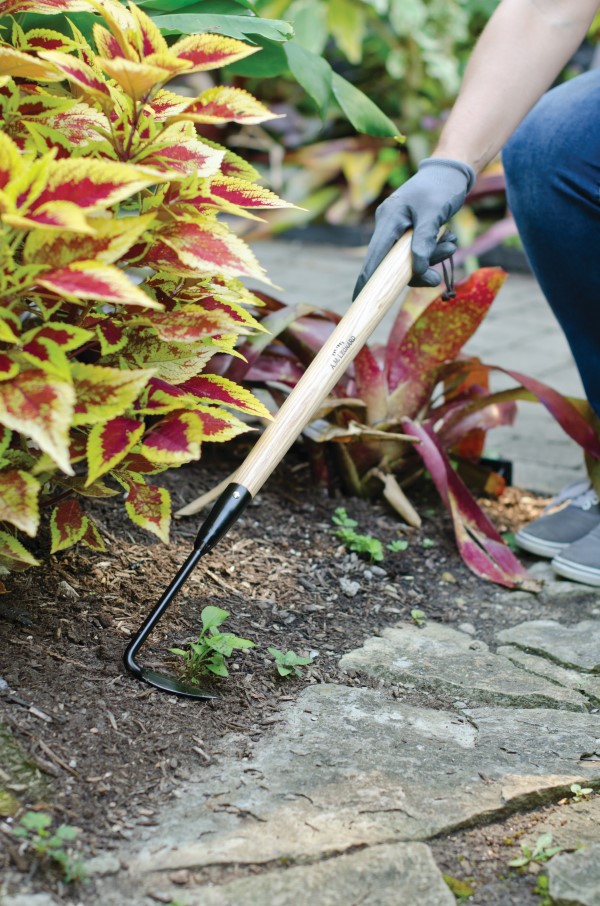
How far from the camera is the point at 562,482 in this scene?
2625 millimetres

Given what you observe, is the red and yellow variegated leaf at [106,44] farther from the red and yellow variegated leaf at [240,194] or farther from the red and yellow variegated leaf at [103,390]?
the red and yellow variegated leaf at [103,390]

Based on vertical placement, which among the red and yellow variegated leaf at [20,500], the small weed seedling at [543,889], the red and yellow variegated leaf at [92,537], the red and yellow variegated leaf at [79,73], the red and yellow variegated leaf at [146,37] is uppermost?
the red and yellow variegated leaf at [146,37]

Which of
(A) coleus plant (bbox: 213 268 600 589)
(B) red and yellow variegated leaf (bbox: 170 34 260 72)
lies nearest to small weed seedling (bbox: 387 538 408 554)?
(A) coleus plant (bbox: 213 268 600 589)

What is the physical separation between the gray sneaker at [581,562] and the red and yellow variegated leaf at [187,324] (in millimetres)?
1048

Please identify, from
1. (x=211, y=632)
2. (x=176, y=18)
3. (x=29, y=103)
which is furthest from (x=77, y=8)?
(x=211, y=632)

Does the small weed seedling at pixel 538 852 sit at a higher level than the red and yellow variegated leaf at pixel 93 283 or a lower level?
lower

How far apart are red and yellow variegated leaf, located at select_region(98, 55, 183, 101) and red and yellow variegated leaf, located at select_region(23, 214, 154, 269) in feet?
0.51

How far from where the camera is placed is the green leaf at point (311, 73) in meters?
1.85

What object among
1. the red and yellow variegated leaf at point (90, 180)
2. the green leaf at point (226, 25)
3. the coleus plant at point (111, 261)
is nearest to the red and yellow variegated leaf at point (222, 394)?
the coleus plant at point (111, 261)

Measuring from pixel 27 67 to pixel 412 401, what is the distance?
1191mm

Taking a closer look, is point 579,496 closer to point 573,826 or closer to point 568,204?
point 568,204

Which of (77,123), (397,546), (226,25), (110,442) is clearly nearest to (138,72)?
(77,123)

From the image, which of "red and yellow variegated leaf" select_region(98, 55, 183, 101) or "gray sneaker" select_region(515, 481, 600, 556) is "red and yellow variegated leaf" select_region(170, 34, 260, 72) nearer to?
"red and yellow variegated leaf" select_region(98, 55, 183, 101)

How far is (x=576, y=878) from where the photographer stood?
42.8 inches
